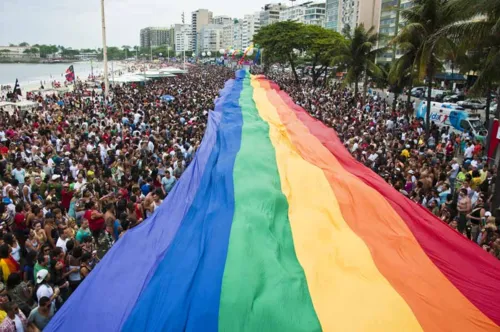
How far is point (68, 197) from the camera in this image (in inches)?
332

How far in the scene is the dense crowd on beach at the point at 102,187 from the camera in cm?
558

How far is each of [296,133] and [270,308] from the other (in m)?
9.17

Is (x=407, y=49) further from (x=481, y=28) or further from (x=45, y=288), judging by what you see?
(x=45, y=288)

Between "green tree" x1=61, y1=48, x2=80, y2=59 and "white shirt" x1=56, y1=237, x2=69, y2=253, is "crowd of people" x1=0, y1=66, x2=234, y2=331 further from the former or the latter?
"green tree" x1=61, y1=48, x2=80, y2=59

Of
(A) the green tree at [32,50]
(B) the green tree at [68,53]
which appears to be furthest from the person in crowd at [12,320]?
(B) the green tree at [68,53]

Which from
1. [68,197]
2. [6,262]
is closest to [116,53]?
[68,197]

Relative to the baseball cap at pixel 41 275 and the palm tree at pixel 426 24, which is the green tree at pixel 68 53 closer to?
the palm tree at pixel 426 24

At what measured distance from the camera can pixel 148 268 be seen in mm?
5020

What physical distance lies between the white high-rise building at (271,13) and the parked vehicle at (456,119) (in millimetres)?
122167

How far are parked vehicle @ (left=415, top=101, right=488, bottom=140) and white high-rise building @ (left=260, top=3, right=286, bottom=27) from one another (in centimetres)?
12217

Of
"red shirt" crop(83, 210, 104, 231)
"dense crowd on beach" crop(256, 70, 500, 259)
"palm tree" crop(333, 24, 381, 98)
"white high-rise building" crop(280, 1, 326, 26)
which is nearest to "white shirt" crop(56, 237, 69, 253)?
"red shirt" crop(83, 210, 104, 231)

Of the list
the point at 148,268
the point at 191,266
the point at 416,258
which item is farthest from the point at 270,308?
the point at 416,258

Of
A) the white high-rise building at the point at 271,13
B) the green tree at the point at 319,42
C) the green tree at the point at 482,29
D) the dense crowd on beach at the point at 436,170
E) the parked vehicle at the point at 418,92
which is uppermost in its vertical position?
the white high-rise building at the point at 271,13

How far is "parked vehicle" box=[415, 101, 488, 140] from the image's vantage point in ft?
55.0
